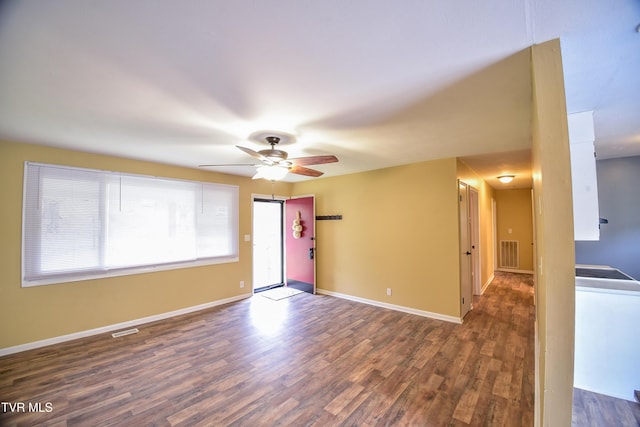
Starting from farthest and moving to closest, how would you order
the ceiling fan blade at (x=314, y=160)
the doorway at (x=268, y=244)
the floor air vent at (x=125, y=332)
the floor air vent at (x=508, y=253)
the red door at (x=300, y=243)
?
1. the floor air vent at (x=508, y=253)
2. the doorway at (x=268, y=244)
3. the red door at (x=300, y=243)
4. the floor air vent at (x=125, y=332)
5. the ceiling fan blade at (x=314, y=160)

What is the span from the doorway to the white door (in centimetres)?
379

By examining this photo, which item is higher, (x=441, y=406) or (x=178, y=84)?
(x=178, y=84)

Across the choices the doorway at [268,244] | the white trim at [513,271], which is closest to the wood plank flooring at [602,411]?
the doorway at [268,244]

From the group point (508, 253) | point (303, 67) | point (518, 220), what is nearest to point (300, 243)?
point (303, 67)

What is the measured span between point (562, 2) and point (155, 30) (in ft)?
6.26

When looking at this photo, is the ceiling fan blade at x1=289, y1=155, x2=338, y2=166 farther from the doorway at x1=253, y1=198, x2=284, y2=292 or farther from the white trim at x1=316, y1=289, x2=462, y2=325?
the doorway at x1=253, y1=198, x2=284, y2=292

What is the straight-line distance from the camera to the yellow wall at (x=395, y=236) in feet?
12.3

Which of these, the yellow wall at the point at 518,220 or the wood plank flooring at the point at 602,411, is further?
the yellow wall at the point at 518,220

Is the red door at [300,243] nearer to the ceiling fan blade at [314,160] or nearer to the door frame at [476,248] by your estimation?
the ceiling fan blade at [314,160]

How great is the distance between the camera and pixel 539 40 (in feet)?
4.29

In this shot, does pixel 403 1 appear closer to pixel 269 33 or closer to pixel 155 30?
pixel 269 33

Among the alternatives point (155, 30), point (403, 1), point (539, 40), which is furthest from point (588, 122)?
point (155, 30)

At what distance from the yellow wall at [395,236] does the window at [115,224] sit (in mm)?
2088

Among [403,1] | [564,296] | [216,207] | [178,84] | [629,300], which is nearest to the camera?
[403,1]
